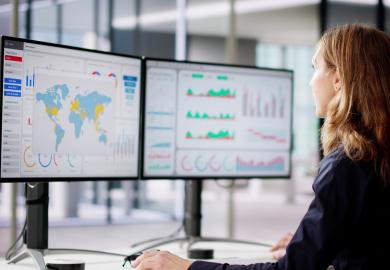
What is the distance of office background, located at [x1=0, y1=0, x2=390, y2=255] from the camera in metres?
5.90

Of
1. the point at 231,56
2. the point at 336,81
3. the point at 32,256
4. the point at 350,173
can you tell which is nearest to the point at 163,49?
the point at 231,56

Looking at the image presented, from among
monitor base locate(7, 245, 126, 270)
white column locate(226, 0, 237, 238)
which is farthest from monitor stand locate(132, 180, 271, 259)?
white column locate(226, 0, 237, 238)

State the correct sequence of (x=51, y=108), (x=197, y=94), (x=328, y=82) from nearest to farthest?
1. (x=328, y=82)
2. (x=51, y=108)
3. (x=197, y=94)

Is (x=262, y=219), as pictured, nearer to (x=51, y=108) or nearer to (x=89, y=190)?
(x=89, y=190)

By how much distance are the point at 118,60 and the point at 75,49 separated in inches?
6.8

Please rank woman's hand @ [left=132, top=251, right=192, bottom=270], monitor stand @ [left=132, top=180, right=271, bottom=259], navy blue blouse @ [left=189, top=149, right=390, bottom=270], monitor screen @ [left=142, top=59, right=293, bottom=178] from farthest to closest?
monitor stand @ [left=132, top=180, right=271, bottom=259] → monitor screen @ [left=142, top=59, right=293, bottom=178] → woman's hand @ [left=132, top=251, right=192, bottom=270] → navy blue blouse @ [left=189, top=149, right=390, bottom=270]

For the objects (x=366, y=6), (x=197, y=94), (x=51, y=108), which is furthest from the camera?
(x=366, y=6)

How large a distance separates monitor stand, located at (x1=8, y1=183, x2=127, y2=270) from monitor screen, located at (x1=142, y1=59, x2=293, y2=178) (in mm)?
391

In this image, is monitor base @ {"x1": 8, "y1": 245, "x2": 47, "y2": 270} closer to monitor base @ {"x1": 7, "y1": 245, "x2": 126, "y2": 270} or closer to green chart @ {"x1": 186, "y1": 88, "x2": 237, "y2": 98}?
monitor base @ {"x1": 7, "y1": 245, "x2": 126, "y2": 270}

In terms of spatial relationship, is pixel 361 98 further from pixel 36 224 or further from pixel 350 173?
pixel 36 224

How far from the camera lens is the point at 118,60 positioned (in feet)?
6.02

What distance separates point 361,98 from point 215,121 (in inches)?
34.9

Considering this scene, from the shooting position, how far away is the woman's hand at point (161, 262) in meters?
1.33

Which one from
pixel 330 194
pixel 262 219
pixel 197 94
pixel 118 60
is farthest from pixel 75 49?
pixel 262 219
